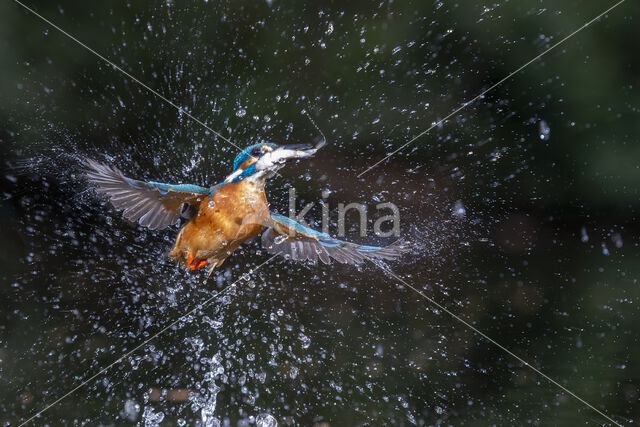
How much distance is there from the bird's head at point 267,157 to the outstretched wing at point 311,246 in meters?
0.15

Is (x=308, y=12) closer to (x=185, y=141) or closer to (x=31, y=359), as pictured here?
(x=185, y=141)

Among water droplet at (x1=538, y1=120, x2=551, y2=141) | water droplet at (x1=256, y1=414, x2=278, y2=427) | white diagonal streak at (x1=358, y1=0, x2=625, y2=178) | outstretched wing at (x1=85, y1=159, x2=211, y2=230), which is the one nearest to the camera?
outstretched wing at (x1=85, y1=159, x2=211, y2=230)

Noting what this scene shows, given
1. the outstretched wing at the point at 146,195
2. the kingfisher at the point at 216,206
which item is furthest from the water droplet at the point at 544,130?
the outstretched wing at the point at 146,195

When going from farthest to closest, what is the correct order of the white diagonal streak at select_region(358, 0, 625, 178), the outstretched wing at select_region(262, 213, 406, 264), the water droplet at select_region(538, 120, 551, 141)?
the water droplet at select_region(538, 120, 551, 141) → the white diagonal streak at select_region(358, 0, 625, 178) → the outstretched wing at select_region(262, 213, 406, 264)

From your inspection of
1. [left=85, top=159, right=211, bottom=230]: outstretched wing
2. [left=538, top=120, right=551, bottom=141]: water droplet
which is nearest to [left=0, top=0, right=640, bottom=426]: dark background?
[left=538, top=120, right=551, bottom=141]: water droplet

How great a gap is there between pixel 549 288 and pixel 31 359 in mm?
2294

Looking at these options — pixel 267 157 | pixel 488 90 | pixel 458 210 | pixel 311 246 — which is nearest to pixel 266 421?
pixel 311 246

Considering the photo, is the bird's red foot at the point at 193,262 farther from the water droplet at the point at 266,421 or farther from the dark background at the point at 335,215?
the water droplet at the point at 266,421

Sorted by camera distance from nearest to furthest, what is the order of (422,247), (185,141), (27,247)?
(185,141)
(422,247)
(27,247)

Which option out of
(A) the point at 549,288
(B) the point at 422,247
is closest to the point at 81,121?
(B) the point at 422,247

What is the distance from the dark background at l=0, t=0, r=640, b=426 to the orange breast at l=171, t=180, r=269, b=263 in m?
0.58

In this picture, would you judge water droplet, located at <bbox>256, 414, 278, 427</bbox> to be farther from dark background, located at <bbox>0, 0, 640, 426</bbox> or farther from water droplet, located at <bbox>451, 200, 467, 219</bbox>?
water droplet, located at <bbox>451, 200, 467, 219</bbox>

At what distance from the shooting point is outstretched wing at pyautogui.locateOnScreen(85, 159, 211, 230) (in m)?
1.88

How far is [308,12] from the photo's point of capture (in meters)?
2.59
